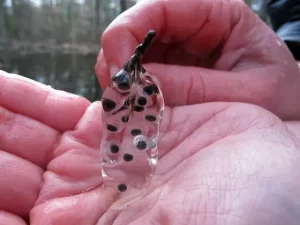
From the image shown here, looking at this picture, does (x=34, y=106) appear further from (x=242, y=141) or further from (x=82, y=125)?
(x=242, y=141)

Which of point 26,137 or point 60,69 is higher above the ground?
point 26,137

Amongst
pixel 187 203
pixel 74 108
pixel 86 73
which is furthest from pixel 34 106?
pixel 86 73

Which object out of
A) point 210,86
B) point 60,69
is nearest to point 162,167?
point 210,86

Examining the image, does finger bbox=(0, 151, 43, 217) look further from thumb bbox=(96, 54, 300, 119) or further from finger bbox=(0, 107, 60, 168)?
thumb bbox=(96, 54, 300, 119)

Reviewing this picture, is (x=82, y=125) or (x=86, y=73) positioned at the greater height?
(x=82, y=125)

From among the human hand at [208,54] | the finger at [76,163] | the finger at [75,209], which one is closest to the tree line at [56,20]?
the human hand at [208,54]

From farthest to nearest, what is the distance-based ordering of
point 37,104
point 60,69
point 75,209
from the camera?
point 60,69 < point 37,104 < point 75,209

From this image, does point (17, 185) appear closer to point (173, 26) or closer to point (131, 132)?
point (131, 132)
